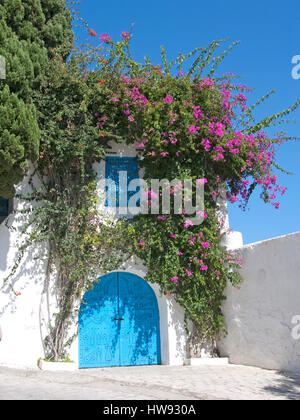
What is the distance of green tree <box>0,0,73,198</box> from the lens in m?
6.84

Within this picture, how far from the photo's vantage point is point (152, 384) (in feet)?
19.5

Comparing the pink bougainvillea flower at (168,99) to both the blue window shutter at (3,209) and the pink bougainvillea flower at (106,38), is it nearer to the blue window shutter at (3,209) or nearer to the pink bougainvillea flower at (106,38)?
the pink bougainvillea flower at (106,38)

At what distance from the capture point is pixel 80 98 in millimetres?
8406

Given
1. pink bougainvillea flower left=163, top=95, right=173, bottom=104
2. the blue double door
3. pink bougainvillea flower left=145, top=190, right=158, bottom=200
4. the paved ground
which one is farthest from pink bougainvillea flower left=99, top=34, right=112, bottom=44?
the paved ground

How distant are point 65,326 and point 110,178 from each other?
3061 millimetres

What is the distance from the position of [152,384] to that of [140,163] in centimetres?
444

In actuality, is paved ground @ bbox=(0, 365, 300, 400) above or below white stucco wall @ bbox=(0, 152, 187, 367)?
Result: below

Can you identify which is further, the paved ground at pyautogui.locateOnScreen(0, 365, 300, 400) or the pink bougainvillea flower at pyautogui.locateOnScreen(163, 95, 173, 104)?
the pink bougainvillea flower at pyautogui.locateOnScreen(163, 95, 173, 104)

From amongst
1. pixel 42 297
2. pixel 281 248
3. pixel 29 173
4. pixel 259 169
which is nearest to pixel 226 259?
pixel 281 248

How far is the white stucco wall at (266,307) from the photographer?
22.4 feet

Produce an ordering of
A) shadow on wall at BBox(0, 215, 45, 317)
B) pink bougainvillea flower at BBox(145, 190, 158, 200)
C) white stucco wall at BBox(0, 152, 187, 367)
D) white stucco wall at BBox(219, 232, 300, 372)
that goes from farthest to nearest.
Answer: pink bougainvillea flower at BBox(145, 190, 158, 200) → shadow on wall at BBox(0, 215, 45, 317) → white stucco wall at BBox(0, 152, 187, 367) → white stucco wall at BBox(219, 232, 300, 372)

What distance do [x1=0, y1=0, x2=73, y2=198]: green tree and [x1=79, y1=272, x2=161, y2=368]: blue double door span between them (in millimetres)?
2670

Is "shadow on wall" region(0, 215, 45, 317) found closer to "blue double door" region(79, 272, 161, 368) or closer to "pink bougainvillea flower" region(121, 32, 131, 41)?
"blue double door" region(79, 272, 161, 368)

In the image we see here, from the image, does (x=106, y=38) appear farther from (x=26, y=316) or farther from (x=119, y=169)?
(x=26, y=316)
